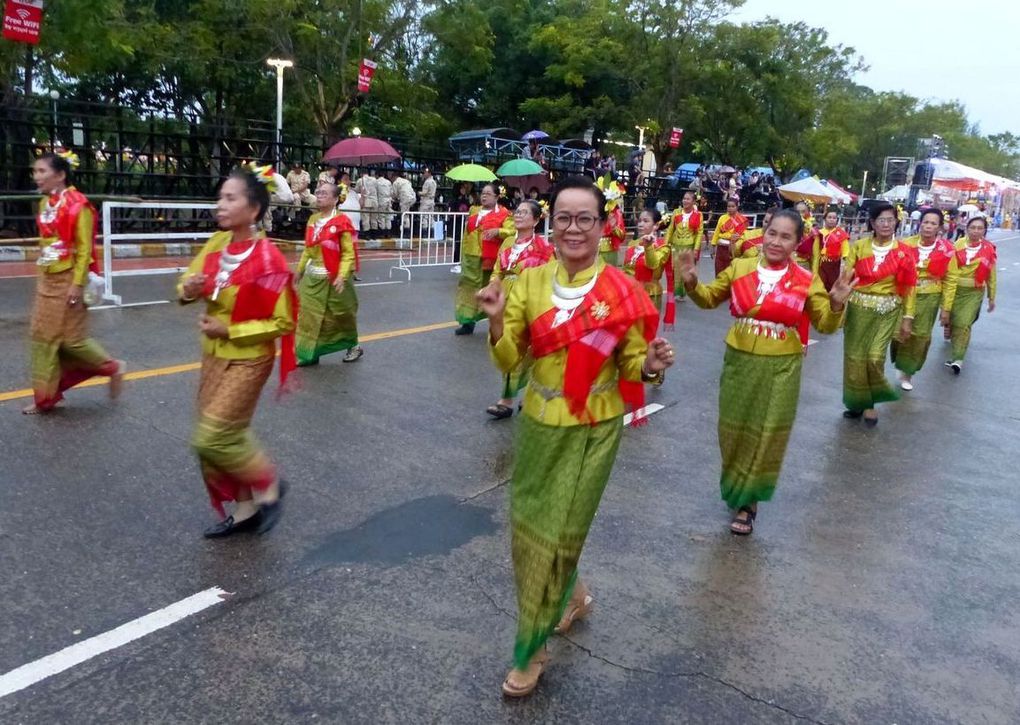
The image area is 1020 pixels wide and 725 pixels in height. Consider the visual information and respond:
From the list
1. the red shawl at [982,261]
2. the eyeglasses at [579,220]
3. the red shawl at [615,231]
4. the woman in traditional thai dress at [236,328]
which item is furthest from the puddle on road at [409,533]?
the red shawl at [982,261]

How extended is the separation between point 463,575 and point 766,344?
1.99 meters

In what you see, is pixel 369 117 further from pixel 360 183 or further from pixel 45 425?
pixel 45 425

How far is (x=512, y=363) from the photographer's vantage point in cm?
309

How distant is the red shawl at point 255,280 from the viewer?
3908 mm

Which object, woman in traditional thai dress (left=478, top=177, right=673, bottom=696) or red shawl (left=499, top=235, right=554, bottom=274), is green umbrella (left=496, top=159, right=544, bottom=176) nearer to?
red shawl (left=499, top=235, right=554, bottom=274)

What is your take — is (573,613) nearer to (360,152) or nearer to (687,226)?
(687,226)

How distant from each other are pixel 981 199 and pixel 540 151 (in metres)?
31.4

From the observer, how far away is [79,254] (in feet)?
18.2

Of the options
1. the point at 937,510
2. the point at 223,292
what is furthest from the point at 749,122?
the point at 223,292

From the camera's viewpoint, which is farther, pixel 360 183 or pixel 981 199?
pixel 981 199

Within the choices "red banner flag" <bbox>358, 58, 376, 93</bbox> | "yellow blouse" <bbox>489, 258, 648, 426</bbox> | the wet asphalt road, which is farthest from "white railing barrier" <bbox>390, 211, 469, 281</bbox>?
"yellow blouse" <bbox>489, 258, 648, 426</bbox>

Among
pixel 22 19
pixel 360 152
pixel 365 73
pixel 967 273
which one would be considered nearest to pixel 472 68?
pixel 365 73

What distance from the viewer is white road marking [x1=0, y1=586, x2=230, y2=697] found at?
2.96m

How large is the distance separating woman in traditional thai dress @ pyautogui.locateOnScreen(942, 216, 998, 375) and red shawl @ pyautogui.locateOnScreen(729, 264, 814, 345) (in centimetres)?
577
